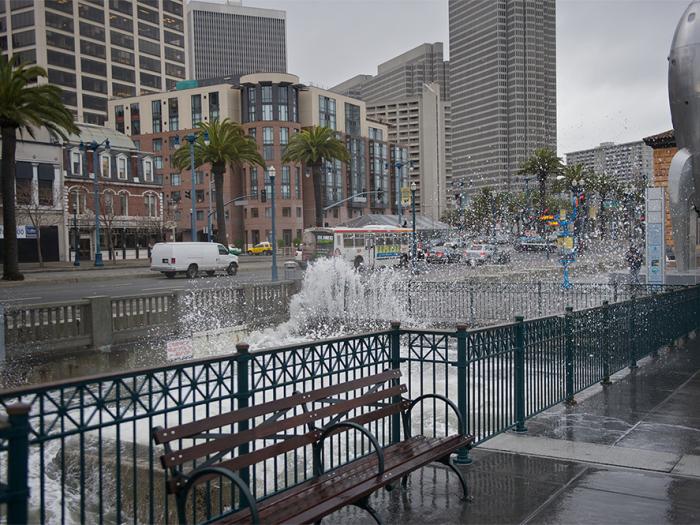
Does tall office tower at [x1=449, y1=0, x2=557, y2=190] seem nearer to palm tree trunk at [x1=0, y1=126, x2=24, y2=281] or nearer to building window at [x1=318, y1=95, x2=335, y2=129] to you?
building window at [x1=318, y1=95, x2=335, y2=129]

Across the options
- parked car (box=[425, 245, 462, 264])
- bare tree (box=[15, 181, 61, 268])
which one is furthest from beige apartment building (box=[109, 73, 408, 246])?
parked car (box=[425, 245, 462, 264])

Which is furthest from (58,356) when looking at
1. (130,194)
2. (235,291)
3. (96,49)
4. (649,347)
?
(96,49)

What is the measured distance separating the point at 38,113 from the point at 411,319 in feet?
92.8

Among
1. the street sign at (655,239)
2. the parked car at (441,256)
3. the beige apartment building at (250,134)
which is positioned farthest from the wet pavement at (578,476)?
Result: the beige apartment building at (250,134)

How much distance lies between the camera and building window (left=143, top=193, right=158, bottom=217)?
229 feet

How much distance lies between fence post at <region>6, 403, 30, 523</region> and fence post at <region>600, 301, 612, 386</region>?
9.09 m

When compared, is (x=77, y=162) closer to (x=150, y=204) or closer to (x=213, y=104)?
(x=150, y=204)

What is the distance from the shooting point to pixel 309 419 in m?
5.39

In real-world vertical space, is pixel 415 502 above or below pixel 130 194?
below

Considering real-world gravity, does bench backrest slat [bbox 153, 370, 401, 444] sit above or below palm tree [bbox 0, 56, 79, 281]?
below

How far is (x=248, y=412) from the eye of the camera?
497cm

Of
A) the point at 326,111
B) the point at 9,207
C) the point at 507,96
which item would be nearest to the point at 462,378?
the point at 9,207

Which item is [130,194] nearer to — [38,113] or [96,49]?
[38,113]

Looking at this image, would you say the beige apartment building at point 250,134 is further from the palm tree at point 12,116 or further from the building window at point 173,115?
the palm tree at point 12,116
